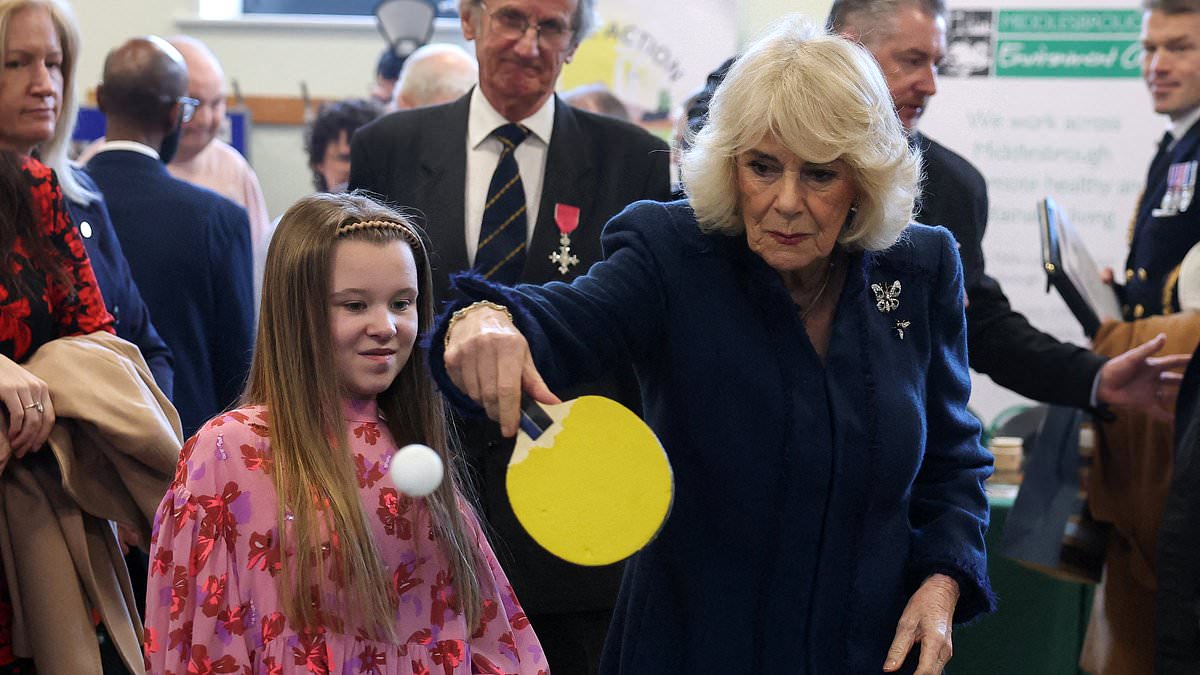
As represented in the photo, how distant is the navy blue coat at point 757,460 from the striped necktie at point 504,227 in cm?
82

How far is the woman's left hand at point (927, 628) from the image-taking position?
187cm

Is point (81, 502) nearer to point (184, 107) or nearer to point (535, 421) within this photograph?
point (535, 421)

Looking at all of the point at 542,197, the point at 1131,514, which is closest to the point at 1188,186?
the point at 1131,514

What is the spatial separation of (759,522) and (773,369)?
0.20m

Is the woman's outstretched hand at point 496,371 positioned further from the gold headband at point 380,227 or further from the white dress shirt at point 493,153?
the white dress shirt at point 493,153

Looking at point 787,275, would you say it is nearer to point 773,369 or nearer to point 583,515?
point 773,369

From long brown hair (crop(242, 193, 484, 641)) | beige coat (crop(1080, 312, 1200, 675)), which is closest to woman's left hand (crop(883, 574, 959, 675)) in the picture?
long brown hair (crop(242, 193, 484, 641))

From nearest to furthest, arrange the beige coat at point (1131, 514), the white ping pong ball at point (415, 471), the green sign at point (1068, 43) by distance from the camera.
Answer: the white ping pong ball at point (415, 471)
the beige coat at point (1131, 514)
the green sign at point (1068, 43)

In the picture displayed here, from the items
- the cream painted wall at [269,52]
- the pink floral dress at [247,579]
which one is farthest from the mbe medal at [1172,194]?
the cream painted wall at [269,52]

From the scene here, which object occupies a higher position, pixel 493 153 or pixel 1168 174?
pixel 493 153

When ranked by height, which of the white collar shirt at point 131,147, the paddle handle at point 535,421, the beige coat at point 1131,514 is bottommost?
the beige coat at point 1131,514

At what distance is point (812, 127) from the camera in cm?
182

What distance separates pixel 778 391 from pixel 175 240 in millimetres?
2130

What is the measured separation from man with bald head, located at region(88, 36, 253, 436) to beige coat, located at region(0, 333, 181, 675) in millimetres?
1042
